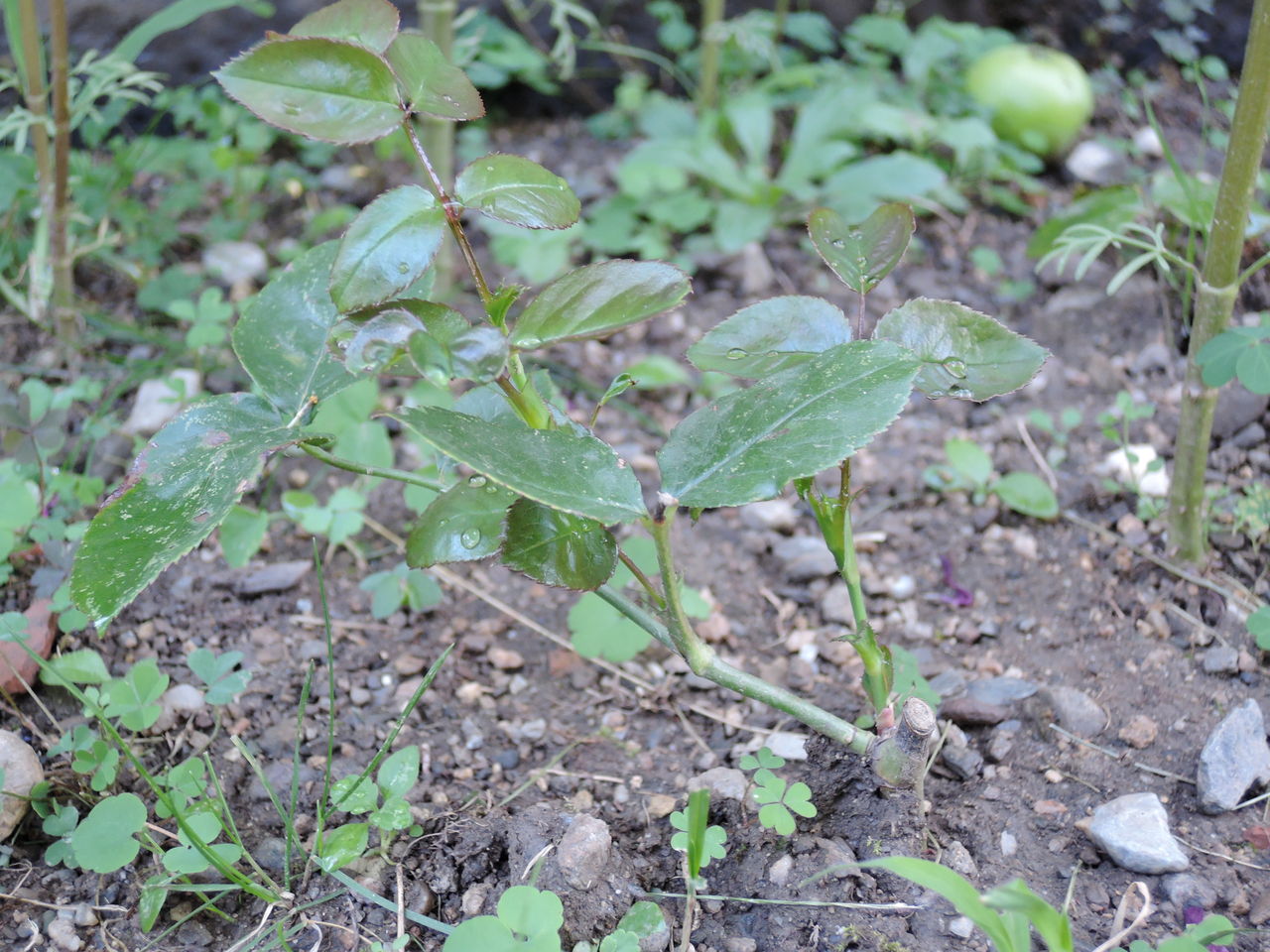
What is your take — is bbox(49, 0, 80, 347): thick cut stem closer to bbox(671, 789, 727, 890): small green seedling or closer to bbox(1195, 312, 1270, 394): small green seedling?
bbox(671, 789, 727, 890): small green seedling

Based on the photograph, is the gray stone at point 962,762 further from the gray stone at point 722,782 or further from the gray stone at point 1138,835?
the gray stone at point 722,782

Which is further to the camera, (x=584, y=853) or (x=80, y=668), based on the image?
(x=80, y=668)

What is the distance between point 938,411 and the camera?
204cm

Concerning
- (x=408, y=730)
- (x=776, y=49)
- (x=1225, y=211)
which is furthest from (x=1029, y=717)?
(x=776, y=49)

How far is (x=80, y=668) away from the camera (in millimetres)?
1254

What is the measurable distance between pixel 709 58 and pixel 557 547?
83.1 inches

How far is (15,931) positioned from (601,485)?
756 mm

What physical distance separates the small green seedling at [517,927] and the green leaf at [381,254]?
550 mm

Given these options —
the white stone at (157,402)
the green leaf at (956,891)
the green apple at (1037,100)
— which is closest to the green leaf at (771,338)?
the green leaf at (956,891)

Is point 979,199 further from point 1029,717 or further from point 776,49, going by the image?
point 1029,717

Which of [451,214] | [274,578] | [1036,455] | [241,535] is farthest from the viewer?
[1036,455]

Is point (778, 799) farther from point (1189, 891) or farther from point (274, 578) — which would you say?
point (274, 578)

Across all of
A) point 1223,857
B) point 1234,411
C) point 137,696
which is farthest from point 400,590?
point 1234,411

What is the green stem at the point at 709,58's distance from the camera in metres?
2.67
